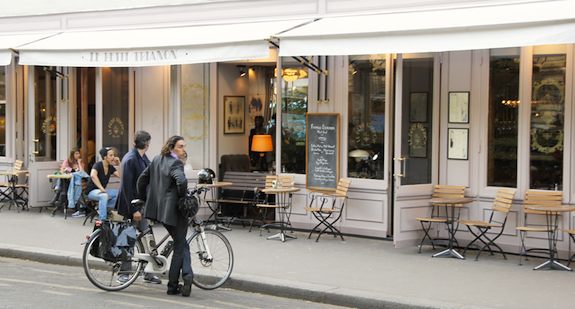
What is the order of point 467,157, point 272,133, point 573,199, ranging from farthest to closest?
point 272,133 → point 467,157 → point 573,199

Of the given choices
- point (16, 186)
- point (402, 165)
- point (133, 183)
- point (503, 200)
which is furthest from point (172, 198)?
point (16, 186)

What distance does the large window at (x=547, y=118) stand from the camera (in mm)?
11531

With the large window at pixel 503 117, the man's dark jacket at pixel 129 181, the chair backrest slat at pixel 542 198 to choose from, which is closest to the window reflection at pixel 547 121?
the chair backrest slat at pixel 542 198

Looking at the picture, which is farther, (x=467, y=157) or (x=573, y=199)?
(x=467, y=157)

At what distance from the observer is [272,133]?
15.9 metres

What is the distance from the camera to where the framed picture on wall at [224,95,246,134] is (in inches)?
615

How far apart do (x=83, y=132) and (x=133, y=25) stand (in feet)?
9.35

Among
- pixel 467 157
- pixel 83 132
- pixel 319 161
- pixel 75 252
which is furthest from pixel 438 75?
pixel 83 132

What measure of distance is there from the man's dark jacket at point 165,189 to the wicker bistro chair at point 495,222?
14.1 feet

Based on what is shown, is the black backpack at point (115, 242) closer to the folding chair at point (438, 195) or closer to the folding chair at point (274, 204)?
the folding chair at point (274, 204)

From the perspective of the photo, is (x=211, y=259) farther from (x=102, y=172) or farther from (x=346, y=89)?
(x=346, y=89)

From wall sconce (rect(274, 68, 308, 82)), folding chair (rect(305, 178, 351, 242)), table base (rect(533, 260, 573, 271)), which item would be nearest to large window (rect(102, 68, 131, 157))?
wall sconce (rect(274, 68, 308, 82))

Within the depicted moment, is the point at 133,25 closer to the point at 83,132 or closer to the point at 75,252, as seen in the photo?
the point at 83,132

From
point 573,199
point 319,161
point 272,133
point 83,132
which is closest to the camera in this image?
point 573,199
